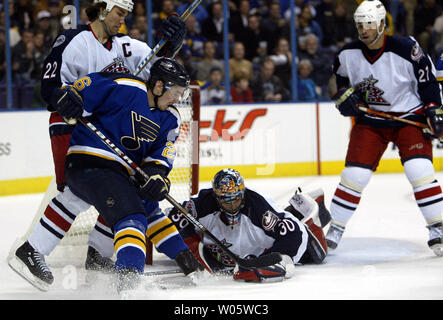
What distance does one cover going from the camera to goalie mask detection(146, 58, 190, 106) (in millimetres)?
3123

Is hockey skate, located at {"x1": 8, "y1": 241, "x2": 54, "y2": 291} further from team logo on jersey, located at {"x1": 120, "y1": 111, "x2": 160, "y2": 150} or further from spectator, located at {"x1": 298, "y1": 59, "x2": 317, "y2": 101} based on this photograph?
spectator, located at {"x1": 298, "y1": 59, "x2": 317, "y2": 101}

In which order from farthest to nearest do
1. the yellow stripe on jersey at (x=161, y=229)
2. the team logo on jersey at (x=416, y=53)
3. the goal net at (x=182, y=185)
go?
the goal net at (x=182, y=185) → the team logo on jersey at (x=416, y=53) → the yellow stripe on jersey at (x=161, y=229)

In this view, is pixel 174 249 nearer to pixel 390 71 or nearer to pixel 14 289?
pixel 14 289

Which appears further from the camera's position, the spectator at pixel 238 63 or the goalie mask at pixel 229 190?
the spectator at pixel 238 63

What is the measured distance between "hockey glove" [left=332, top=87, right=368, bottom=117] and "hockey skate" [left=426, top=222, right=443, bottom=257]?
2.19 feet

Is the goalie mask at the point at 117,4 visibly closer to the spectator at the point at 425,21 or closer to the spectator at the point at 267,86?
the spectator at the point at 267,86

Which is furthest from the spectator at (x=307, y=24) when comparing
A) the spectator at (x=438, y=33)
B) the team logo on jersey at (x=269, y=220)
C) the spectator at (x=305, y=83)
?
the team logo on jersey at (x=269, y=220)

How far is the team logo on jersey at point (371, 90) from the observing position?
4.01 m

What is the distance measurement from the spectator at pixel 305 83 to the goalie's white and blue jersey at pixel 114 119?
4.50 meters

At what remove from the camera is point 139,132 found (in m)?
3.11

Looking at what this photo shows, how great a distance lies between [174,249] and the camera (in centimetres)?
323

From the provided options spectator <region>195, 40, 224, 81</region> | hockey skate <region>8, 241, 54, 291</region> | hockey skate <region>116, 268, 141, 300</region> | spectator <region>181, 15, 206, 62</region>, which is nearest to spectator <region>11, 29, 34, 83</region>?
spectator <region>181, 15, 206, 62</region>

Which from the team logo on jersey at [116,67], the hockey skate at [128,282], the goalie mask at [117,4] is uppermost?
the goalie mask at [117,4]

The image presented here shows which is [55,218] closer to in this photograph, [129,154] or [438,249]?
[129,154]
